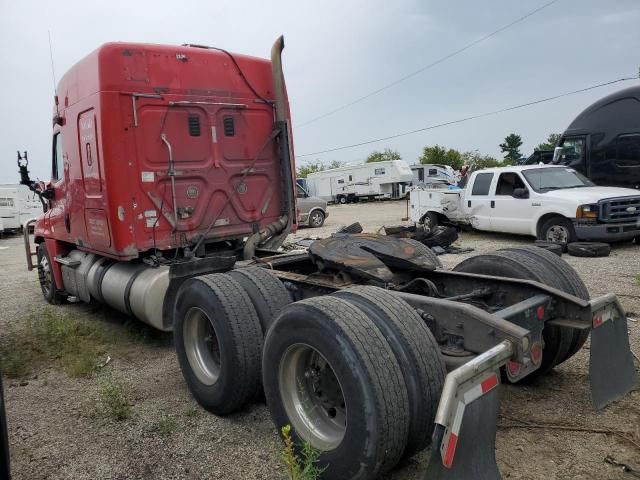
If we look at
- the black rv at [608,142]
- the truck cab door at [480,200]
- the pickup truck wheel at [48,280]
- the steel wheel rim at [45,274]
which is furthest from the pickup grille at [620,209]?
the steel wheel rim at [45,274]

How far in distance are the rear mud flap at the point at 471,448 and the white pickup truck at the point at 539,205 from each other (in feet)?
29.4

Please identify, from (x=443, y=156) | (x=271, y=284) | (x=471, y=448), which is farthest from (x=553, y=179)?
(x=443, y=156)

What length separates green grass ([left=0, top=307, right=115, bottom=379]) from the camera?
191 inches

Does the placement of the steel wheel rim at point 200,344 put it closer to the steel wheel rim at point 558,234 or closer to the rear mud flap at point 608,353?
the rear mud flap at point 608,353

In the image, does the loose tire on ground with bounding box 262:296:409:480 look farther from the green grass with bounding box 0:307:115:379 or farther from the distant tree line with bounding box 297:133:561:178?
the distant tree line with bounding box 297:133:561:178

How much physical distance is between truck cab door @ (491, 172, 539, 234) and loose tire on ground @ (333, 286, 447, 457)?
9.36m

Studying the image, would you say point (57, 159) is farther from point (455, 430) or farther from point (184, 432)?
point (455, 430)

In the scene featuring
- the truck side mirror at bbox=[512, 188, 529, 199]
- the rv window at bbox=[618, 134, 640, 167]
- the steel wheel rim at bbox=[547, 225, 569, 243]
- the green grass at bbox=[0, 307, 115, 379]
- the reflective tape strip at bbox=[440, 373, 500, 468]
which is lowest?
the green grass at bbox=[0, 307, 115, 379]

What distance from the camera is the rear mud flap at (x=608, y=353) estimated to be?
122 inches

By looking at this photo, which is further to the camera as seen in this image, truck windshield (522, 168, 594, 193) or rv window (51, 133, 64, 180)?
truck windshield (522, 168, 594, 193)

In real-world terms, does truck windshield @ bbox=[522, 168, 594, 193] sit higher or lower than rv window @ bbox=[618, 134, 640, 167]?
lower

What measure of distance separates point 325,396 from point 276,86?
4.00 meters

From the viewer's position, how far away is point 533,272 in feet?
12.2

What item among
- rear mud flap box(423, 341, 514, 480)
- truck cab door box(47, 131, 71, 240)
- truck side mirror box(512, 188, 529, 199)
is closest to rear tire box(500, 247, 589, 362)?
rear mud flap box(423, 341, 514, 480)
